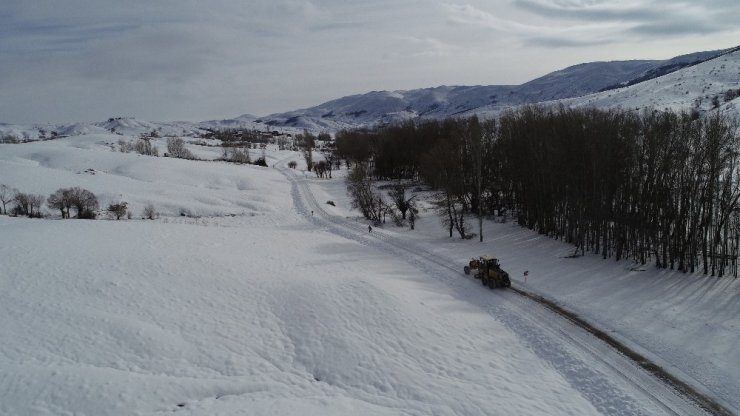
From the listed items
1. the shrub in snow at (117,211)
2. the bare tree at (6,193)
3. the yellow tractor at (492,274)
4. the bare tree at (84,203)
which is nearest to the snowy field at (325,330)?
the yellow tractor at (492,274)

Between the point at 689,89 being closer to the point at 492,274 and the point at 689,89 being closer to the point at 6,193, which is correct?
the point at 492,274

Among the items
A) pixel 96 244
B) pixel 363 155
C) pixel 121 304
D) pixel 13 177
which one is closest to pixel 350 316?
pixel 121 304

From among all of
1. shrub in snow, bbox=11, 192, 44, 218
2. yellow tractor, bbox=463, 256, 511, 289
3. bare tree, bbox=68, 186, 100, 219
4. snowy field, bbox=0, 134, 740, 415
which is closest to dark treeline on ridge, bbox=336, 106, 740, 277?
snowy field, bbox=0, 134, 740, 415

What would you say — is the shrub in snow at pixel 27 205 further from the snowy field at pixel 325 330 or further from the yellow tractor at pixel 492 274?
the yellow tractor at pixel 492 274

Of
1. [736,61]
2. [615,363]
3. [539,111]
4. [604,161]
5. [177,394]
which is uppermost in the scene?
[736,61]

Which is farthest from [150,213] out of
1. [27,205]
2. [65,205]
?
[27,205]

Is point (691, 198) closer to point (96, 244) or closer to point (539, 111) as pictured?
point (539, 111)
